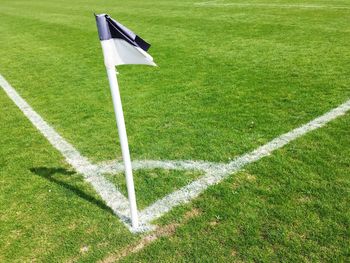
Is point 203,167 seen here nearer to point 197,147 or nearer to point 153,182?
point 197,147

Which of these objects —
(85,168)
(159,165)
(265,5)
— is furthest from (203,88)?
(265,5)

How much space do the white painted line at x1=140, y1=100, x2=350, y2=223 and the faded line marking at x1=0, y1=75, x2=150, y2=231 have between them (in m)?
0.28

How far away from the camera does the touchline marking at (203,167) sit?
13.3 ft

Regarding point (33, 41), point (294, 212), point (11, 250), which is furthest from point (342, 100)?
point (33, 41)

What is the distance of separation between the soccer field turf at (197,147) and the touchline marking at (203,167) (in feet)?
0.33

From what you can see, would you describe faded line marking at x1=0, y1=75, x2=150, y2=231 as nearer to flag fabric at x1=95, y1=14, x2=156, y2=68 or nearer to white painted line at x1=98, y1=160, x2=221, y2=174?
white painted line at x1=98, y1=160, x2=221, y2=174

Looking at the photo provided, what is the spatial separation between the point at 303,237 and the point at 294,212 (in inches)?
14.0

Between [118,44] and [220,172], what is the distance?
2.09 meters

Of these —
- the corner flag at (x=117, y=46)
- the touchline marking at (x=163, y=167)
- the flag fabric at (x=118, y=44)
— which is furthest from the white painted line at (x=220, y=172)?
the flag fabric at (x=118, y=44)

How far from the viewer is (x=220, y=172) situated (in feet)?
14.9

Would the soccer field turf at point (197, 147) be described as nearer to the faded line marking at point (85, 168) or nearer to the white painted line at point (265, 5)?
the faded line marking at point (85, 168)

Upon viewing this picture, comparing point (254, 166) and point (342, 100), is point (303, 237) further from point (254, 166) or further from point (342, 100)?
point (342, 100)

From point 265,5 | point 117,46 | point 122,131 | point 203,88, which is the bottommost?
point 203,88

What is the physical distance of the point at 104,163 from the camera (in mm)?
5000
